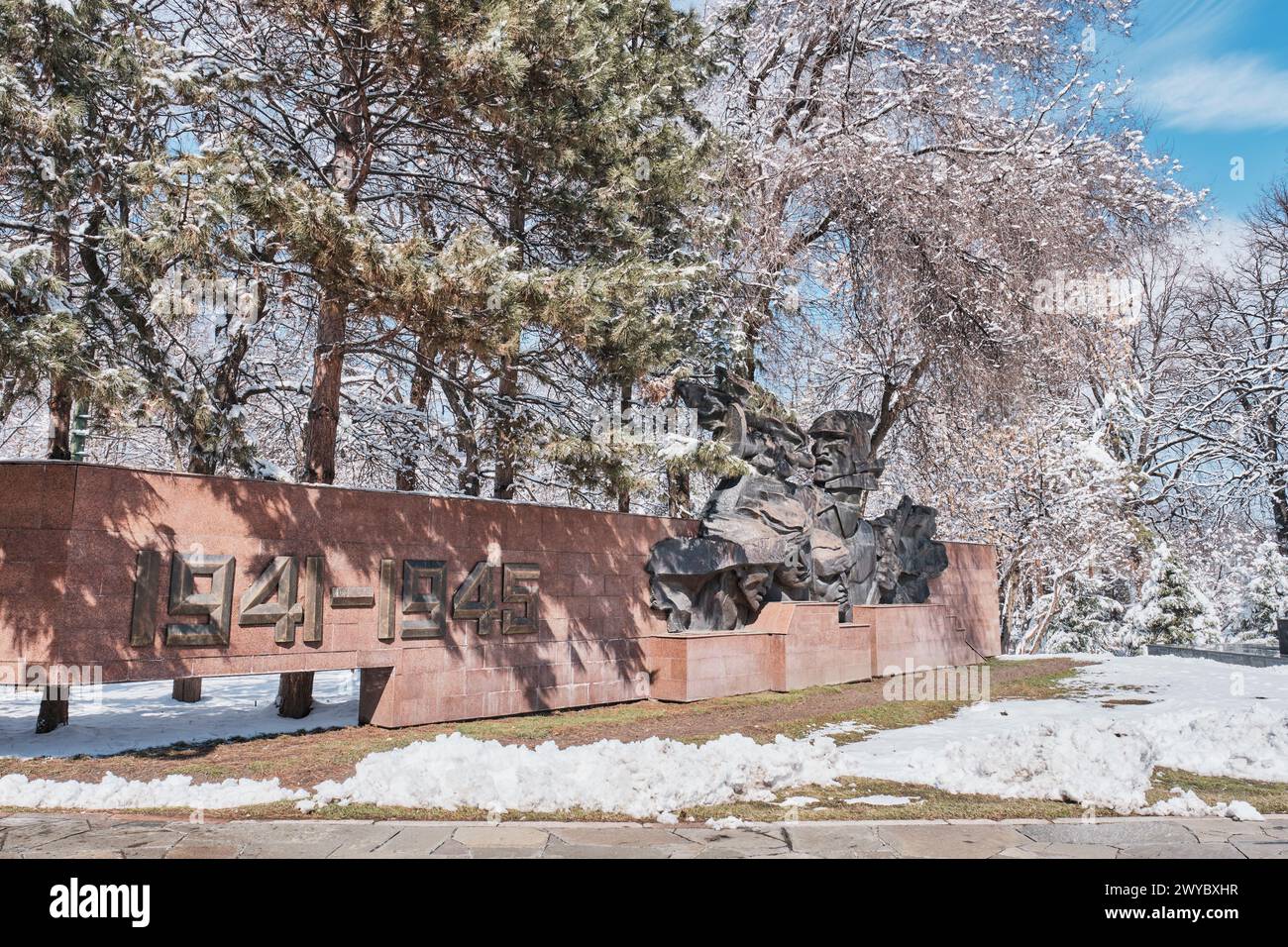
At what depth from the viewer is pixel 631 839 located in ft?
15.3

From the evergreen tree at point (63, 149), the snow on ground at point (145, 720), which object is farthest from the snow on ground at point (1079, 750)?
the evergreen tree at point (63, 149)

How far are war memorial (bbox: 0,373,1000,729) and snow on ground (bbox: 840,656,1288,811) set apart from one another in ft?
11.0

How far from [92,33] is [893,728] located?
9443 millimetres

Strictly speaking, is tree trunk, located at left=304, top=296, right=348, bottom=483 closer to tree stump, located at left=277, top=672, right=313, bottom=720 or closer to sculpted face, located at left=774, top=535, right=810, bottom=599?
tree stump, located at left=277, top=672, right=313, bottom=720

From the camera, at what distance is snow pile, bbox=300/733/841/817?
533 centimetres

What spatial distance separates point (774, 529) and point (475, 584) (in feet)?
15.4

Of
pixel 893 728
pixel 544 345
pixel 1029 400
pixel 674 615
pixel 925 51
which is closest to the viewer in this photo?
pixel 893 728

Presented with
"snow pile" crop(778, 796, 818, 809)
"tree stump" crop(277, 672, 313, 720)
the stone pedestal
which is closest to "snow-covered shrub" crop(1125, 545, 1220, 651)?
the stone pedestal

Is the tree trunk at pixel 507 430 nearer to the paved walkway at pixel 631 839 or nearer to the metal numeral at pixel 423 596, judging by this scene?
the metal numeral at pixel 423 596

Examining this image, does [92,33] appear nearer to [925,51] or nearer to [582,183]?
[582,183]

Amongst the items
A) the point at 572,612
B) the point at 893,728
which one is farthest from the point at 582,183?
the point at 893,728

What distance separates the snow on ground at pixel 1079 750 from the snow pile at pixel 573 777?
95 cm

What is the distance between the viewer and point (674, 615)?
1184 cm

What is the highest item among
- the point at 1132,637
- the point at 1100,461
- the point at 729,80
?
the point at 729,80
